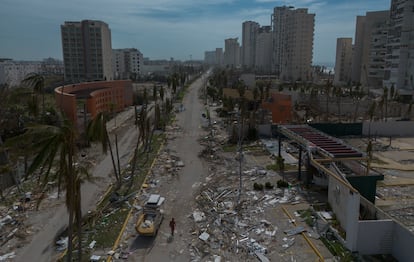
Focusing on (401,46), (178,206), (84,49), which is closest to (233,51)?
(84,49)

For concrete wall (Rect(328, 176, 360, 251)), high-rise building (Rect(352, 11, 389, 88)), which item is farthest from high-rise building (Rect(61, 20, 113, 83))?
concrete wall (Rect(328, 176, 360, 251))

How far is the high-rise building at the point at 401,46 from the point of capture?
48225mm

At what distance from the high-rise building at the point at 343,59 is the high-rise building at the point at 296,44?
8069 millimetres

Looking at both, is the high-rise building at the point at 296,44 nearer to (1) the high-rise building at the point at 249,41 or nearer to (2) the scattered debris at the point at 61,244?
(1) the high-rise building at the point at 249,41

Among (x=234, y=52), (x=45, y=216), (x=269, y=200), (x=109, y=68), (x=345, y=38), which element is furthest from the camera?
(x=234, y=52)

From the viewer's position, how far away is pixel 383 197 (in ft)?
49.4

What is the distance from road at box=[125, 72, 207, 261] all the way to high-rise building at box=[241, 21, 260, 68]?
121 m

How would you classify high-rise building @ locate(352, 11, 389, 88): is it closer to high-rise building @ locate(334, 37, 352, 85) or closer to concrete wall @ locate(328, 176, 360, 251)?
high-rise building @ locate(334, 37, 352, 85)

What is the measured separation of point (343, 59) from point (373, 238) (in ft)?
282

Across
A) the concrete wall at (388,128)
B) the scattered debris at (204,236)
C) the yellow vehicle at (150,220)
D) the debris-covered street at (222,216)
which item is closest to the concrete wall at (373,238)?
the debris-covered street at (222,216)

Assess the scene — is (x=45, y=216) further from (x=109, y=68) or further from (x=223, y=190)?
(x=109, y=68)

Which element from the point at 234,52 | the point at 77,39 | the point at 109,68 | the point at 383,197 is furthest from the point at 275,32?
the point at 383,197

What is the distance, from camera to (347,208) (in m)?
10.9

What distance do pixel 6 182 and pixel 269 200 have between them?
14.0 meters
